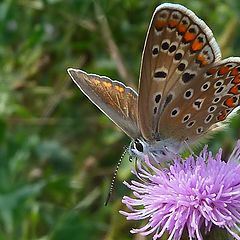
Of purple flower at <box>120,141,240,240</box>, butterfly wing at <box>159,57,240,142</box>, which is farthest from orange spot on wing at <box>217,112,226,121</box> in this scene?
purple flower at <box>120,141,240,240</box>

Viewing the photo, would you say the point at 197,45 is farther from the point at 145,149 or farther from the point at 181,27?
the point at 145,149

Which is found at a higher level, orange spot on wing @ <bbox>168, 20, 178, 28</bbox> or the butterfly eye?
orange spot on wing @ <bbox>168, 20, 178, 28</bbox>

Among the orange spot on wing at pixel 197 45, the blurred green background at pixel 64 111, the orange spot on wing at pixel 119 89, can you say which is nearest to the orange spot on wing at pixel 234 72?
the orange spot on wing at pixel 197 45

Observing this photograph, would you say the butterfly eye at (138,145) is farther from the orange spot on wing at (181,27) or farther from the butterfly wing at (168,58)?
the orange spot on wing at (181,27)

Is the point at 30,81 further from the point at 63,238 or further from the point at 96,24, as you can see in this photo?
the point at 63,238

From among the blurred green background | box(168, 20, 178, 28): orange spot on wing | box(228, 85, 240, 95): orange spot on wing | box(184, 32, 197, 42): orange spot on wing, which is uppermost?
box(168, 20, 178, 28): orange spot on wing

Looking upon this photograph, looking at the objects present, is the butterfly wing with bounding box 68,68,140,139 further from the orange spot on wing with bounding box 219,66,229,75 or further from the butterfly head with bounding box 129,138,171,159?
the orange spot on wing with bounding box 219,66,229,75

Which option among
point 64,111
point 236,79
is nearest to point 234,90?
point 236,79
